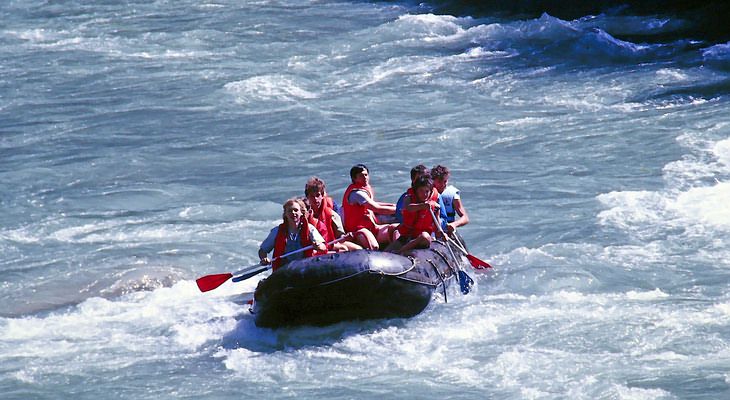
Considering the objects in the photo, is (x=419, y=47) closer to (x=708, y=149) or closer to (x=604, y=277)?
(x=708, y=149)

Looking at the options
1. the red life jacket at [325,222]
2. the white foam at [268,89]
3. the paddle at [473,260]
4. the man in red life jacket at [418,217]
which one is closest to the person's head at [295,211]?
the red life jacket at [325,222]

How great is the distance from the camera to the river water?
984cm

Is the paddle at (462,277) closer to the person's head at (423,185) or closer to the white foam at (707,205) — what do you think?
the person's head at (423,185)

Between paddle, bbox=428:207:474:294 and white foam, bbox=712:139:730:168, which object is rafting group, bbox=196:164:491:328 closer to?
paddle, bbox=428:207:474:294

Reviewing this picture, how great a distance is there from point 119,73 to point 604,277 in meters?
14.2

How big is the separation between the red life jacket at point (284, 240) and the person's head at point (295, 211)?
79 millimetres

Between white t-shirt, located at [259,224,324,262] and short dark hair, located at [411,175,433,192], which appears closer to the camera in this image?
white t-shirt, located at [259,224,324,262]

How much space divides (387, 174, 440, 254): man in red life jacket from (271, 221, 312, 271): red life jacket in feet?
3.33

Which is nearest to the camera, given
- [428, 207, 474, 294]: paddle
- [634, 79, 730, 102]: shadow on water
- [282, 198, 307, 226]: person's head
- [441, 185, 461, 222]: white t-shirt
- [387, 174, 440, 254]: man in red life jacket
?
[282, 198, 307, 226]: person's head

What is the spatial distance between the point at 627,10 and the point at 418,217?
1687cm

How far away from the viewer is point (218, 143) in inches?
733

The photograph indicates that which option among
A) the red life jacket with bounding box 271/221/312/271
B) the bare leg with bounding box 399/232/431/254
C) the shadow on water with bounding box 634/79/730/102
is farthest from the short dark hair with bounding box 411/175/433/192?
the shadow on water with bounding box 634/79/730/102

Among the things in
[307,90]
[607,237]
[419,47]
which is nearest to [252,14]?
[419,47]

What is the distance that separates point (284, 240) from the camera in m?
10.8
